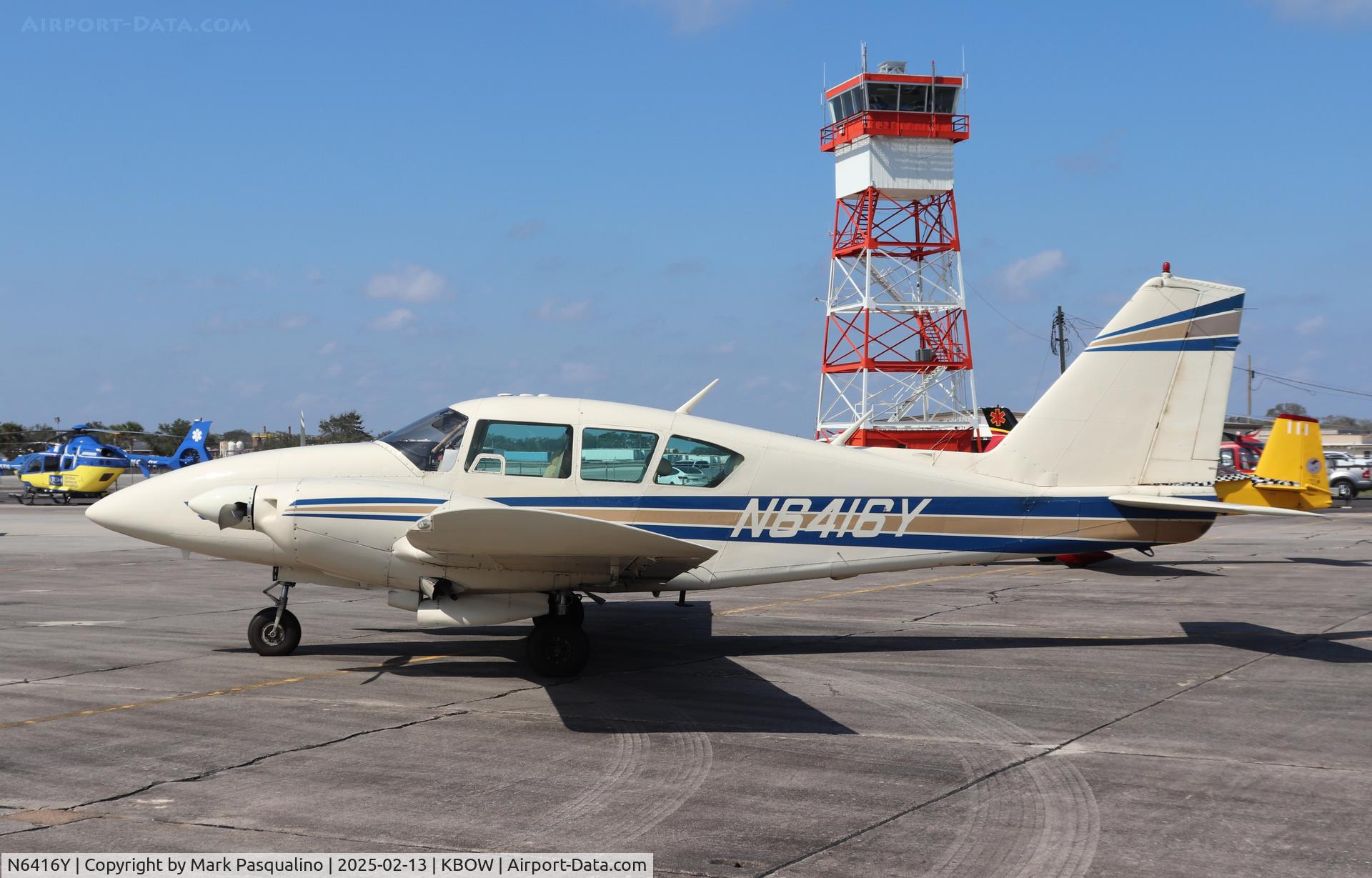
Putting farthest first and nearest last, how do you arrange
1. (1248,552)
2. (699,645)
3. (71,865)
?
(1248,552), (699,645), (71,865)

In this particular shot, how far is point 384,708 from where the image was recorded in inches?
322

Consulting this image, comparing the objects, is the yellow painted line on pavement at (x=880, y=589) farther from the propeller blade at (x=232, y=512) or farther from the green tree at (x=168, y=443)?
the green tree at (x=168, y=443)

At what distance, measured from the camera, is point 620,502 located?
9.84 meters

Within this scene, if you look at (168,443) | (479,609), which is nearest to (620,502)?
(479,609)

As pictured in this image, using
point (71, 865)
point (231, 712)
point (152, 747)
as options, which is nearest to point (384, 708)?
point (231, 712)

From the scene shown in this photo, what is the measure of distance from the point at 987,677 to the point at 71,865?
24.3 feet

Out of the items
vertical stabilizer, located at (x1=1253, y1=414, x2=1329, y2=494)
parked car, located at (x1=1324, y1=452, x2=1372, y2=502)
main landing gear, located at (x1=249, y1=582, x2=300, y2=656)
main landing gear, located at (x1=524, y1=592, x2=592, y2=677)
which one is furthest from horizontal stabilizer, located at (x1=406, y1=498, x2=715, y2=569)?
parked car, located at (x1=1324, y1=452, x2=1372, y2=502)

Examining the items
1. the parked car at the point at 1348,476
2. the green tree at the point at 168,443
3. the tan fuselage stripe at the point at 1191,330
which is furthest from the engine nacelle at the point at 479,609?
the green tree at the point at 168,443

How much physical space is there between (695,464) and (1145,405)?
501 cm

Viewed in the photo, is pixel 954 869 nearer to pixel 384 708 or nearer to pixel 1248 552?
pixel 384 708

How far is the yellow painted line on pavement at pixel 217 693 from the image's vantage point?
7.64 meters

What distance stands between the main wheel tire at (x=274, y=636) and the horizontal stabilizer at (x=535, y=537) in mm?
2432

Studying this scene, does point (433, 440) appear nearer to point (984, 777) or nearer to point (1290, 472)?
point (984, 777)

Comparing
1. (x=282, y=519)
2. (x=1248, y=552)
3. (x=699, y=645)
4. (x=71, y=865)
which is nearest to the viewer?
(x=71, y=865)
